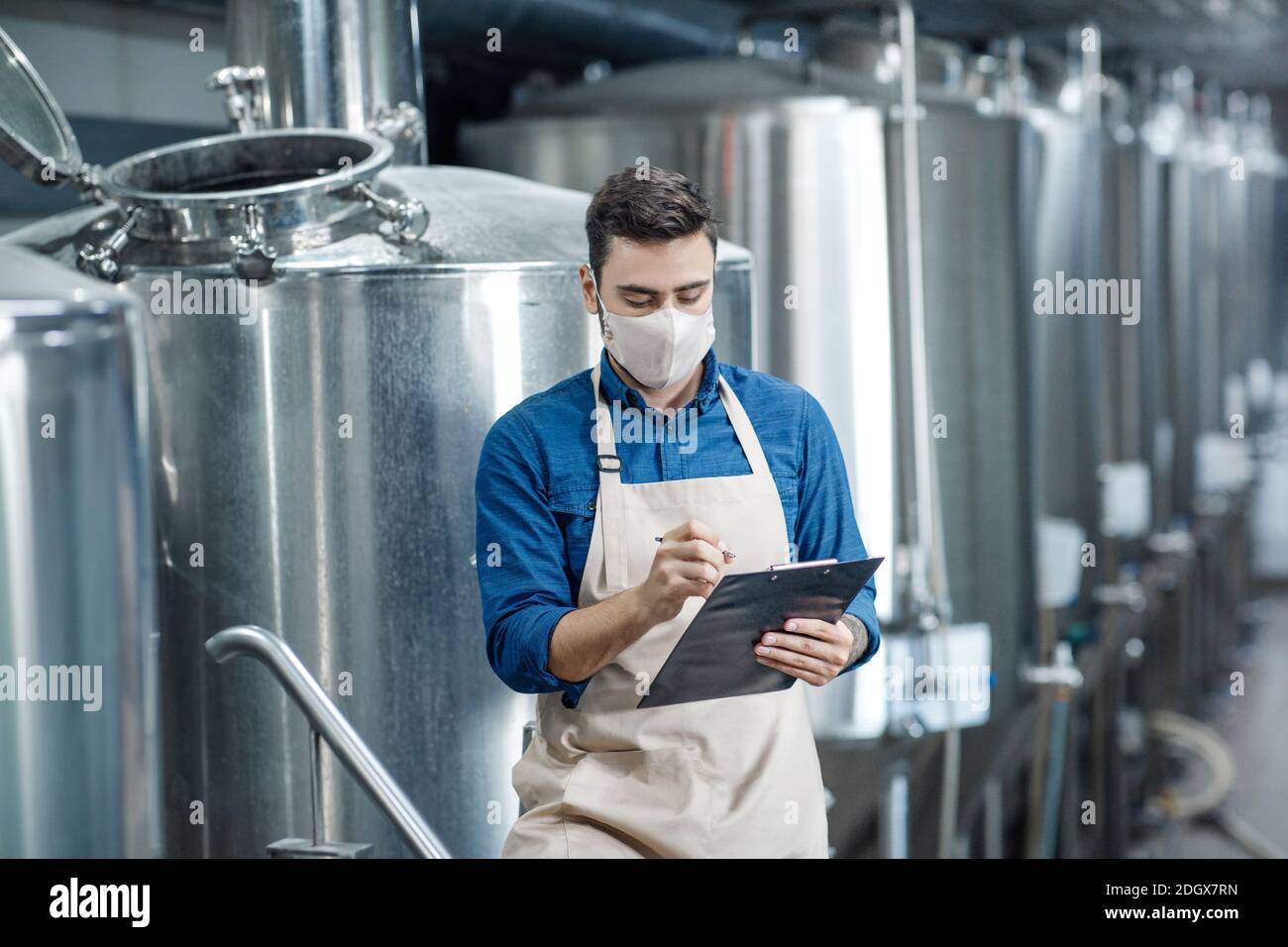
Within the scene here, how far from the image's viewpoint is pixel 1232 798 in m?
5.07

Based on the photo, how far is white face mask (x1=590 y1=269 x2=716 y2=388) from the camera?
1405mm

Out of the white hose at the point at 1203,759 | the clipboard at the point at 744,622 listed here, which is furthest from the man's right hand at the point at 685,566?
the white hose at the point at 1203,759

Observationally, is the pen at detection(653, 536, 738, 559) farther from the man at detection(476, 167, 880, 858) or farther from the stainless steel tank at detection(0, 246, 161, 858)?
the stainless steel tank at detection(0, 246, 161, 858)

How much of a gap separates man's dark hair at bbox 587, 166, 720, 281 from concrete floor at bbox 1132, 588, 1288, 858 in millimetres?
3219

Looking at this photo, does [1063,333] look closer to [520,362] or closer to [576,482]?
[520,362]

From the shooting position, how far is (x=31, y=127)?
1803 millimetres

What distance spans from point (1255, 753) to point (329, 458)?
4.76 meters

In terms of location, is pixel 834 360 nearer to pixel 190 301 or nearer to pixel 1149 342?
pixel 190 301

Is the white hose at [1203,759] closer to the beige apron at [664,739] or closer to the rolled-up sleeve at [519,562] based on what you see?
the beige apron at [664,739]

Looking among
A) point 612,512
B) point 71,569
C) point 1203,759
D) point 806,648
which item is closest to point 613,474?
point 612,512

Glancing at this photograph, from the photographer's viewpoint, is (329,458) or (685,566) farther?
(329,458)

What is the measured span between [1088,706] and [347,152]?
9.41ft

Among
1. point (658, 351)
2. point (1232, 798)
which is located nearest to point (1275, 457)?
point (1232, 798)
